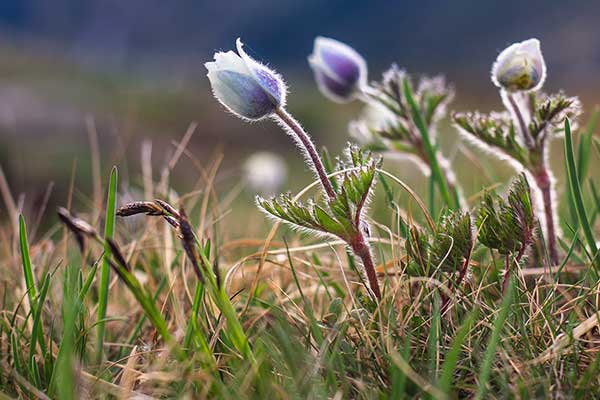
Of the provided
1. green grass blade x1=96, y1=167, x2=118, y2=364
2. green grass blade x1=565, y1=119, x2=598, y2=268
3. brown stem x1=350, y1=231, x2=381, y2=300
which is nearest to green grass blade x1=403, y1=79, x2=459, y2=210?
green grass blade x1=565, y1=119, x2=598, y2=268

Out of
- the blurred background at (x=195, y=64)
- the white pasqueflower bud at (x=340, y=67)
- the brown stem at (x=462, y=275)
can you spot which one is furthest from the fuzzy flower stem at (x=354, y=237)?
the white pasqueflower bud at (x=340, y=67)

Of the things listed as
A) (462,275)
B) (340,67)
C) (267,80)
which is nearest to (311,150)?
(267,80)

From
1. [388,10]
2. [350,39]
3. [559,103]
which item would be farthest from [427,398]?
[388,10]

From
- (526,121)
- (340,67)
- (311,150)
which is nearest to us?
(311,150)

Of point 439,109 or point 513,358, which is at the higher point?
point 439,109

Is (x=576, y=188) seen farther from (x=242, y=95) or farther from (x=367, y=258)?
(x=242, y=95)

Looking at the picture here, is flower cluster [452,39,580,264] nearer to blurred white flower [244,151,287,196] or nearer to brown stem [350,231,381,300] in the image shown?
brown stem [350,231,381,300]

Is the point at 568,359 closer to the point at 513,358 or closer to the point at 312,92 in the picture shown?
the point at 513,358
